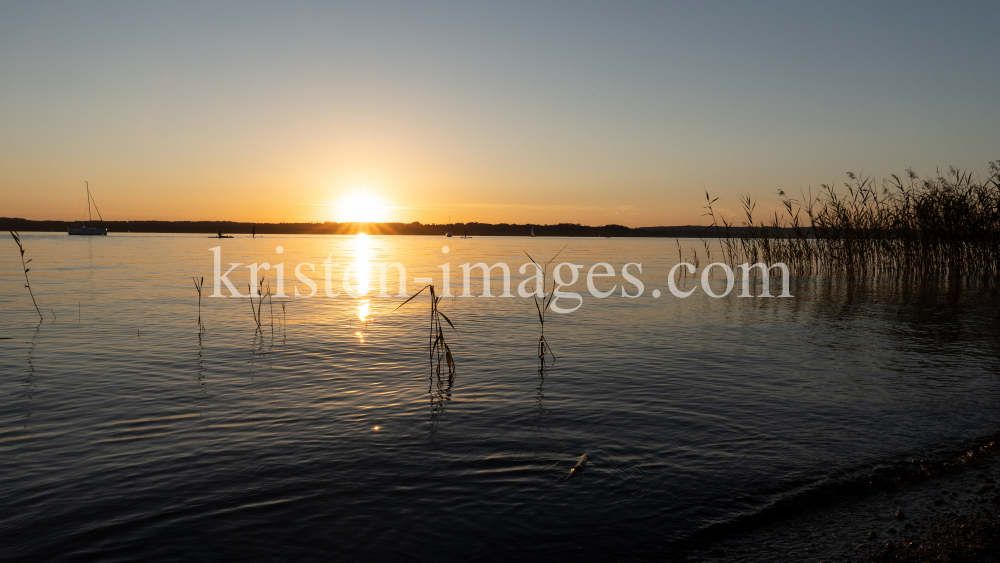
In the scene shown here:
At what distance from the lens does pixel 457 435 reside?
294 inches

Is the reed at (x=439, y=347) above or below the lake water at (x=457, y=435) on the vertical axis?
above

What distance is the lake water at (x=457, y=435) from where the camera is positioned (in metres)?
5.09

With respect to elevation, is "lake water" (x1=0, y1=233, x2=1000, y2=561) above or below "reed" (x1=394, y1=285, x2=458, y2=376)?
below

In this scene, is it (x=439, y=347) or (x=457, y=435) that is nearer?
(x=457, y=435)

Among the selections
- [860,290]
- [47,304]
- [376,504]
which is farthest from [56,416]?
[860,290]

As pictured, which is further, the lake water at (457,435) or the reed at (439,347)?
the reed at (439,347)

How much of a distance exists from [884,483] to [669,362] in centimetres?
616

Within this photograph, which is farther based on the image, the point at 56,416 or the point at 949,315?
the point at 949,315

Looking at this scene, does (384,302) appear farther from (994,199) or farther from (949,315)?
(994,199)

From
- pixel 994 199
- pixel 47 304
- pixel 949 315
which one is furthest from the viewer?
pixel 994 199

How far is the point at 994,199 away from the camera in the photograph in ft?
86.7

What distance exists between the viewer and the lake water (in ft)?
16.7

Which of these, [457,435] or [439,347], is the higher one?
[439,347]

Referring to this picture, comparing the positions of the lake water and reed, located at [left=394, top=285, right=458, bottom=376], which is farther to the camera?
reed, located at [left=394, top=285, right=458, bottom=376]
